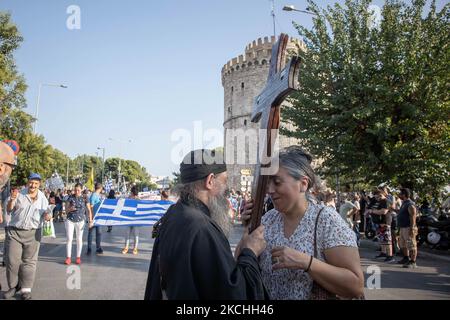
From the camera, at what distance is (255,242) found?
178 cm

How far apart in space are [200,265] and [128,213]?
29.3 ft

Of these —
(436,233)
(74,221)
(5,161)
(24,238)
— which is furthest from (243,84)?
(5,161)

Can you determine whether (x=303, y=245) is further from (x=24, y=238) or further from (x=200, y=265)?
(x=24, y=238)

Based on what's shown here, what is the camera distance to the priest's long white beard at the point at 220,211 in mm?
1979

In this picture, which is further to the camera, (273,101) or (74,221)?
(74,221)

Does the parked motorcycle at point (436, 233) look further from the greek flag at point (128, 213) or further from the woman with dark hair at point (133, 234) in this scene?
the woman with dark hair at point (133, 234)

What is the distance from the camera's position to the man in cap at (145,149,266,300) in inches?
60.9

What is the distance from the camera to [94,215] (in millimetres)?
9695

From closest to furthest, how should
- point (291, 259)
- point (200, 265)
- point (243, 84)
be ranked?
point (200, 265) < point (291, 259) < point (243, 84)

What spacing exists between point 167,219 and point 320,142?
12.1m

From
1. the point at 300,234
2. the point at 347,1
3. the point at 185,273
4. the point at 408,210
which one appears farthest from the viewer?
the point at 347,1

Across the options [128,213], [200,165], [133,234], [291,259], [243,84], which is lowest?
[133,234]

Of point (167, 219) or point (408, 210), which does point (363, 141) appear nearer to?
point (408, 210)

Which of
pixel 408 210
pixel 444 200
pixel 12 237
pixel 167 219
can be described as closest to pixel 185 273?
pixel 167 219
